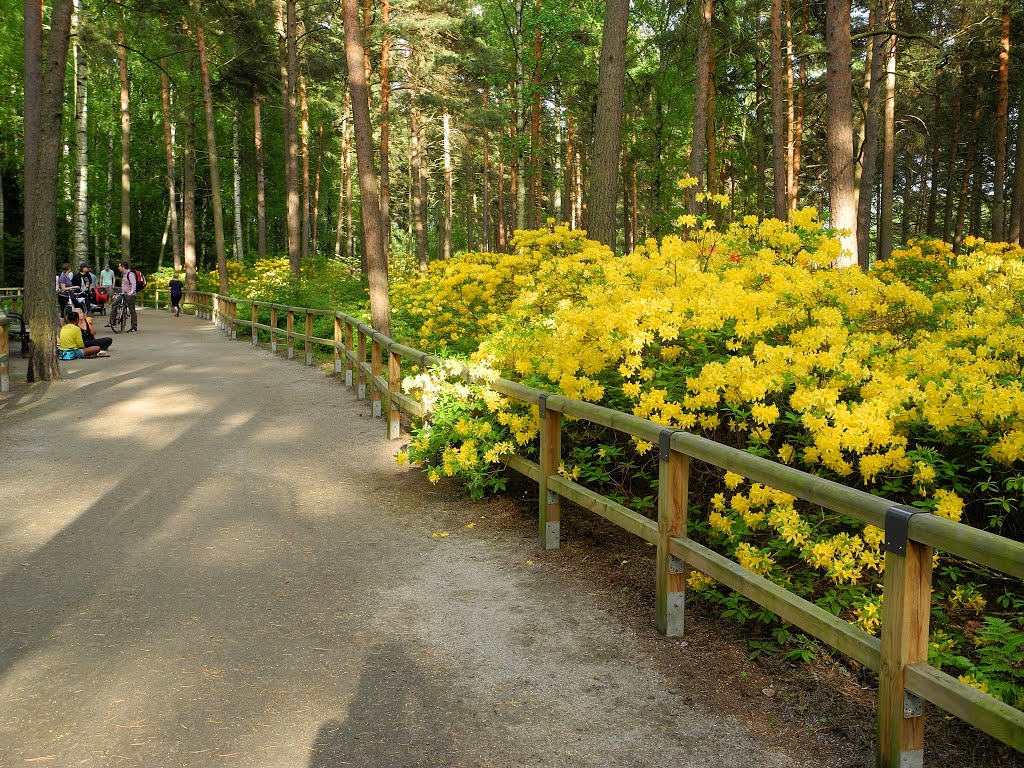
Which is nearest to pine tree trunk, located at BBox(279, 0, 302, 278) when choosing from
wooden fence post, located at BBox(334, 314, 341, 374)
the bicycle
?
the bicycle

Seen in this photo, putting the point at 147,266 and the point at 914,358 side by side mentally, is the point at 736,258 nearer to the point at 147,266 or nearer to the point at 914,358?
the point at 914,358

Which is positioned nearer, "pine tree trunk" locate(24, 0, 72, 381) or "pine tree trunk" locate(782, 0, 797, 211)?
"pine tree trunk" locate(24, 0, 72, 381)

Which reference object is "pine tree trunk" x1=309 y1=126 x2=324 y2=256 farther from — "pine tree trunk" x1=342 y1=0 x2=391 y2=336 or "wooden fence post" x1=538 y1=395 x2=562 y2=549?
"wooden fence post" x1=538 y1=395 x2=562 y2=549

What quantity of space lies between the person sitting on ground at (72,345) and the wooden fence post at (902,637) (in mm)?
16036

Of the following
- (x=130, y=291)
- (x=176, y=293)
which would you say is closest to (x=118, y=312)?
(x=130, y=291)

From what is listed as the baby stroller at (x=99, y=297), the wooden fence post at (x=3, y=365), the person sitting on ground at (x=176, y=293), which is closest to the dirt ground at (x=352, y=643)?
the wooden fence post at (x=3, y=365)

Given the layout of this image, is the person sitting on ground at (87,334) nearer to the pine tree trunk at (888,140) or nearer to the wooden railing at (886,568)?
the wooden railing at (886,568)

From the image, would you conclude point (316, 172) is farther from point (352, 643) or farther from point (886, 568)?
point (886, 568)

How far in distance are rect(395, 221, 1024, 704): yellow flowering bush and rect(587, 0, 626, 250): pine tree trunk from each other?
4.44 m

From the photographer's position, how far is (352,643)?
4.18 meters

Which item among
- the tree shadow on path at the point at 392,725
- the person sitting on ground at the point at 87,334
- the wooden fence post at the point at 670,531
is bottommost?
the tree shadow on path at the point at 392,725

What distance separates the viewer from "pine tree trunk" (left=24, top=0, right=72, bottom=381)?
1255 cm

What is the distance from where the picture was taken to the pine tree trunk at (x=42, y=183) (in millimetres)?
12547

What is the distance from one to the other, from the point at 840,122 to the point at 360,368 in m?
7.65
